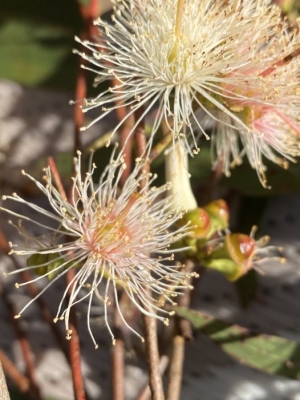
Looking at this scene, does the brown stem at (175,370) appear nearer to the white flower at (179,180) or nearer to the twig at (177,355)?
the twig at (177,355)

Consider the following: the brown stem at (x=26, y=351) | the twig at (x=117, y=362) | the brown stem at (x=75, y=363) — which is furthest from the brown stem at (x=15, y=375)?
the brown stem at (x=75, y=363)

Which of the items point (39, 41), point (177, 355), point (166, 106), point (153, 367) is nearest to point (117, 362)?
point (177, 355)

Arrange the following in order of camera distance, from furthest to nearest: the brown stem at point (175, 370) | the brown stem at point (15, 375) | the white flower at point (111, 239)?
the brown stem at point (15, 375) < the brown stem at point (175, 370) < the white flower at point (111, 239)

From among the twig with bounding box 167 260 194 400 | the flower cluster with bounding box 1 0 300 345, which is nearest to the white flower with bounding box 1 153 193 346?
the flower cluster with bounding box 1 0 300 345

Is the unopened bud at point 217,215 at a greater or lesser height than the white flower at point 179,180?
lesser

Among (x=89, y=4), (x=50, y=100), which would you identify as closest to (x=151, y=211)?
(x=89, y=4)
